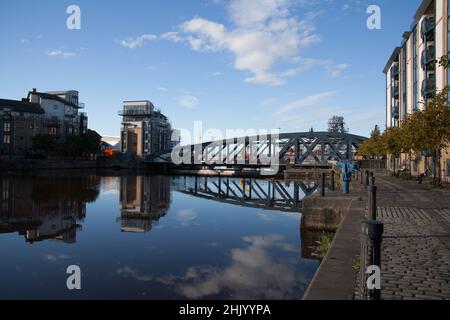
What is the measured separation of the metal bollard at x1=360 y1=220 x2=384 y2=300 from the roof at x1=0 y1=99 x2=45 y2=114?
86746 millimetres

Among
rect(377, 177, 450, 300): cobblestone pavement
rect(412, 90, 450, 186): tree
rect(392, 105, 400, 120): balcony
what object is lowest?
rect(377, 177, 450, 300): cobblestone pavement

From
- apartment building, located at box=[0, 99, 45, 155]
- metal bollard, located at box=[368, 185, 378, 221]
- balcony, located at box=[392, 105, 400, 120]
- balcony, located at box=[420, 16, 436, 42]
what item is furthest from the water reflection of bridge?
apartment building, located at box=[0, 99, 45, 155]

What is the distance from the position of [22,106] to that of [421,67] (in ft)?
262

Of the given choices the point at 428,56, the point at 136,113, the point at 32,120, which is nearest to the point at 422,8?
the point at 428,56

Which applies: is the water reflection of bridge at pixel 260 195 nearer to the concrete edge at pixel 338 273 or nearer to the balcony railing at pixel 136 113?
the concrete edge at pixel 338 273

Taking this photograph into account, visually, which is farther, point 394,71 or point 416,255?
point 394,71

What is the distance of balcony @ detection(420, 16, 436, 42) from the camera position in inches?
1347

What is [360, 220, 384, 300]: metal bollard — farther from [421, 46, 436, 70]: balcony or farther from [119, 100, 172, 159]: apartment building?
[119, 100, 172, 159]: apartment building

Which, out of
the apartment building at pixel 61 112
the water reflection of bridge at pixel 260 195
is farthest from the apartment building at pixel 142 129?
the water reflection of bridge at pixel 260 195

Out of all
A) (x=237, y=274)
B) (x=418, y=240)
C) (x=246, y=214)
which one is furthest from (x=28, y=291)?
(x=246, y=214)

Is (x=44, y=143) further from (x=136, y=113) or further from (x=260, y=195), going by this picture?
(x=260, y=195)

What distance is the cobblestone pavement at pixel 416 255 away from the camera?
5.26m

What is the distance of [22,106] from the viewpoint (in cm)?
7806

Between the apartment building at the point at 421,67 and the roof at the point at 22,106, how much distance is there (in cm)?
7628
